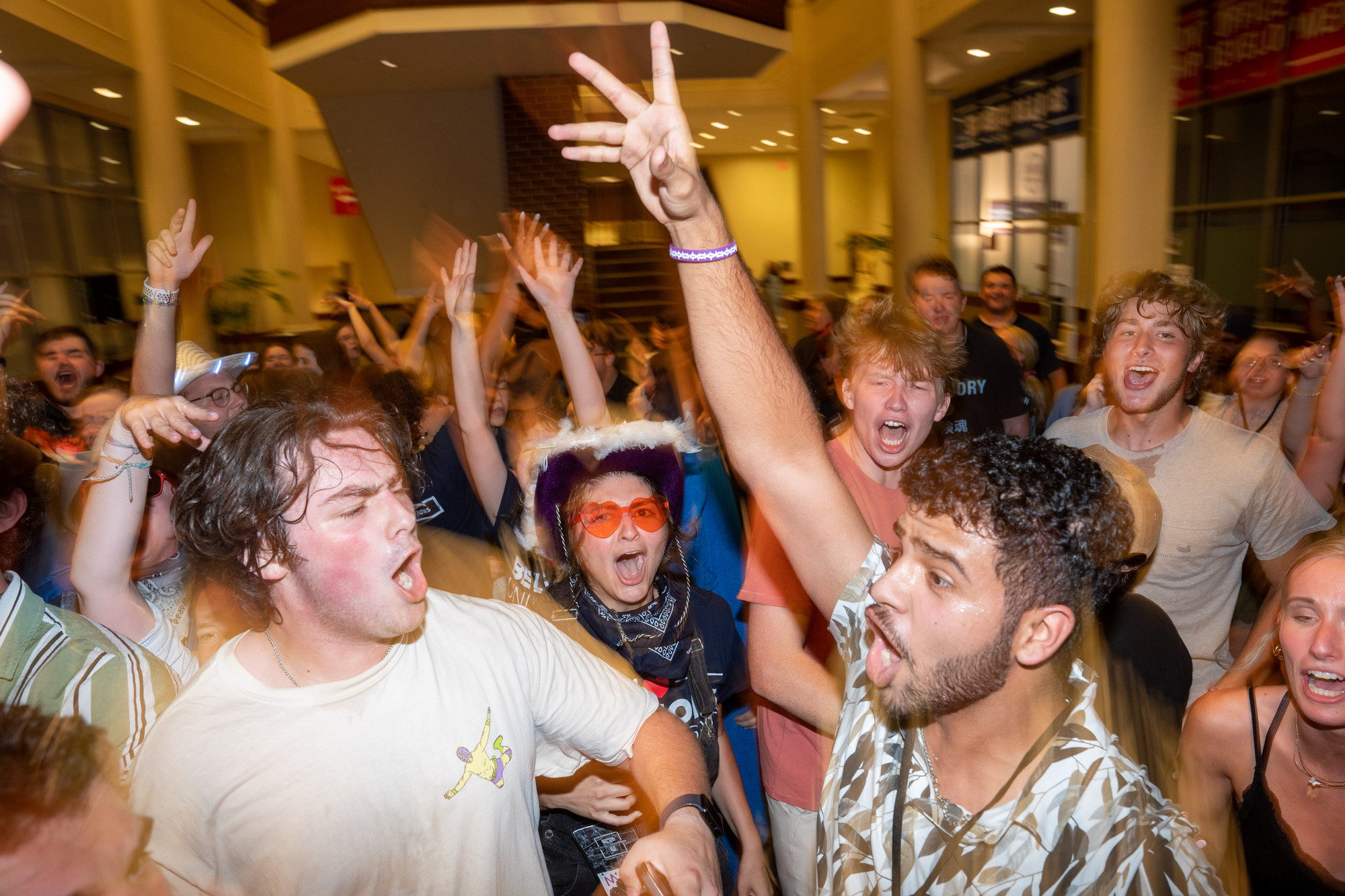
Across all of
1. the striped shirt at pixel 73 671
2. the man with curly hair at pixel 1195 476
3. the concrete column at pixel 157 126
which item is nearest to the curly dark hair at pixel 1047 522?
the man with curly hair at pixel 1195 476

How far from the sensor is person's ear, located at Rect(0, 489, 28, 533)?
6.32 ft

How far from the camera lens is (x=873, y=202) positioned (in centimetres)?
2020

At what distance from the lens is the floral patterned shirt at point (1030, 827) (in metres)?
1.16

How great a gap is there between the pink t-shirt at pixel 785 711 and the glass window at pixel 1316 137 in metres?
6.39

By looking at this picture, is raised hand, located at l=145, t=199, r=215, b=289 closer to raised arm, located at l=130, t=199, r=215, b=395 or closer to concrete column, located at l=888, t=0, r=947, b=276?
raised arm, located at l=130, t=199, r=215, b=395

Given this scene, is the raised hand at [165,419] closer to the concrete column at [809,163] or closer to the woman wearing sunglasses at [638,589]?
the woman wearing sunglasses at [638,589]

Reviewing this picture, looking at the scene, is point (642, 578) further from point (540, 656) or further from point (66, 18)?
point (66, 18)

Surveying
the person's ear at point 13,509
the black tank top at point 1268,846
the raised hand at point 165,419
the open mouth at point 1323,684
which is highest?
the raised hand at point 165,419

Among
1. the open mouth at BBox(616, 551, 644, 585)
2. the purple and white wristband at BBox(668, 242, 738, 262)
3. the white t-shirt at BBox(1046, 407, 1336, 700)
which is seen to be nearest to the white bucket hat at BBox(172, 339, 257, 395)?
the open mouth at BBox(616, 551, 644, 585)

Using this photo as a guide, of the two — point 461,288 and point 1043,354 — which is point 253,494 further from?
point 1043,354

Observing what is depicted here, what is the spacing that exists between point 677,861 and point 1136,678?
996mm

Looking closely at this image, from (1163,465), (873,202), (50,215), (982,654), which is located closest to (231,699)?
(982,654)

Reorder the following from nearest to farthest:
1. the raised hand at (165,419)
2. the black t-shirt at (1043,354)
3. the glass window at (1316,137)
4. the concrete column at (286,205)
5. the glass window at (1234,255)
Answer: the raised hand at (165,419), the black t-shirt at (1043,354), the glass window at (1316,137), the glass window at (1234,255), the concrete column at (286,205)

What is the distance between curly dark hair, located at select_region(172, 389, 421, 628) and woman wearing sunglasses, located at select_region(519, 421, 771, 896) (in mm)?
780
